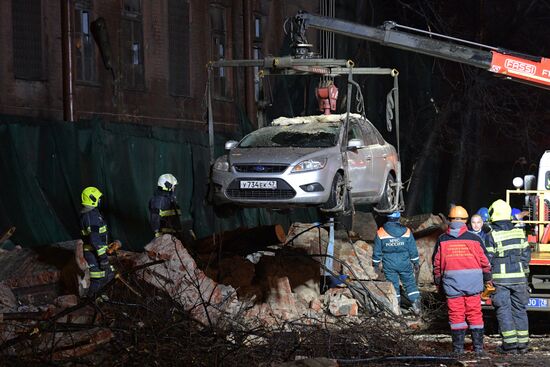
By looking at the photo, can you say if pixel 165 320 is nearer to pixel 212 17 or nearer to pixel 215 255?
pixel 215 255

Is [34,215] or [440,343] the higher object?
[34,215]

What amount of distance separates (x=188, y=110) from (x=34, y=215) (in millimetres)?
8210

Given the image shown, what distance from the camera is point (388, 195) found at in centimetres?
1675

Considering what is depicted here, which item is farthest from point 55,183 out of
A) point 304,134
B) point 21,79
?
point 304,134

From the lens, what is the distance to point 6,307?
13141 millimetres

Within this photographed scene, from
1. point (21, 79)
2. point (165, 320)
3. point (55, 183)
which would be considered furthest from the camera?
point (21, 79)

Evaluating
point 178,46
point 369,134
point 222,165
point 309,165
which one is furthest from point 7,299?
point 178,46

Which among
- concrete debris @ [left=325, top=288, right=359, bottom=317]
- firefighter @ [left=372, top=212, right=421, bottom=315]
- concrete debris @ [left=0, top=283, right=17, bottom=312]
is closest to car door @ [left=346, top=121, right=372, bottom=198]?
firefighter @ [left=372, top=212, right=421, bottom=315]

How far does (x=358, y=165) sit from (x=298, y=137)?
895 millimetres

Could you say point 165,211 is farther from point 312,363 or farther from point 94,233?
point 312,363

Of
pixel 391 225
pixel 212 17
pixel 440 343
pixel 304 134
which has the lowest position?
pixel 440 343

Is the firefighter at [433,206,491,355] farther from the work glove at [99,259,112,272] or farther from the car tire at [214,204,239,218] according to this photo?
the work glove at [99,259,112,272]

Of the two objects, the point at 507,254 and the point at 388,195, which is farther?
the point at 388,195

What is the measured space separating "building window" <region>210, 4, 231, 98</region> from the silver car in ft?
32.8
